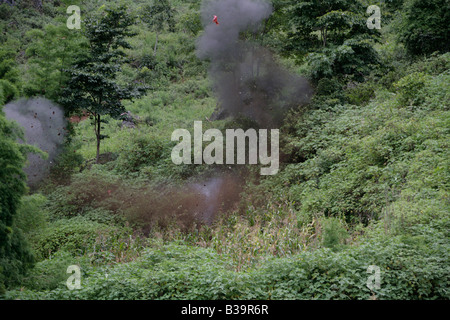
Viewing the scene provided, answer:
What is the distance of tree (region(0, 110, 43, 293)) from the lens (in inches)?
227

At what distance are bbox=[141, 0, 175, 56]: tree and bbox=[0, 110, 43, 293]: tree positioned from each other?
811 inches

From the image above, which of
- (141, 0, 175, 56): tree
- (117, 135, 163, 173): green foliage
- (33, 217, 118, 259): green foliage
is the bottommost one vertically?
(33, 217, 118, 259): green foliage

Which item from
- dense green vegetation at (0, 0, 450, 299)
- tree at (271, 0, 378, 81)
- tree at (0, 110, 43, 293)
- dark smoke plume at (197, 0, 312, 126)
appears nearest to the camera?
tree at (0, 110, 43, 293)

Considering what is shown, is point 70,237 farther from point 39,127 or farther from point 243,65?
point 243,65

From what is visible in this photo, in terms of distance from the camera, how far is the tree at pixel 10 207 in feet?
18.9

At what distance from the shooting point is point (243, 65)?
15242 millimetres

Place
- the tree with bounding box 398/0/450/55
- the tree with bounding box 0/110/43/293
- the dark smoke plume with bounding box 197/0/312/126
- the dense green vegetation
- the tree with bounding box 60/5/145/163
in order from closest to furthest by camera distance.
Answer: the tree with bounding box 0/110/43/293 → the dense green vegetation → the tree with bounding box 60/5/145/163 → the tree with bounding box 398/0/450/55 → the dark smoke plume with bounding box 197/0/312/126

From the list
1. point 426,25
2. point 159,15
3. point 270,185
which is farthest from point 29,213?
point 159,15

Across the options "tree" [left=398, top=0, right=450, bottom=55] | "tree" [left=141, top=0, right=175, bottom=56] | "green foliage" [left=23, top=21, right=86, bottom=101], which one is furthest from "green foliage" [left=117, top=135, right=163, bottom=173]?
"tree" [left=141, top=0, right=175, bottom=56]

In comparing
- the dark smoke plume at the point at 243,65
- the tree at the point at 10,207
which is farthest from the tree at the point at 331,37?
the tree at the point at 10,207

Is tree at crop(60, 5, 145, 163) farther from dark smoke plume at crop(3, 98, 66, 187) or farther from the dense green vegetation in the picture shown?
dark smoke plume at crop(3, 98, 66, 187)

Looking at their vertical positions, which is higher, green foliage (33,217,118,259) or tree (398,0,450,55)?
tree (398,0,450,55)

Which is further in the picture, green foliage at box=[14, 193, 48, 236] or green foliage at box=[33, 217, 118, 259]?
green foliage at box=[33, 217, 118, 259]
